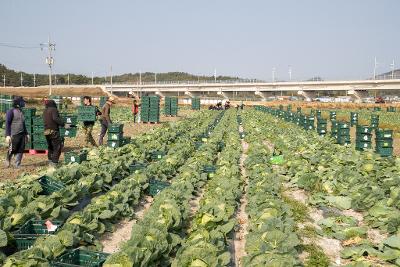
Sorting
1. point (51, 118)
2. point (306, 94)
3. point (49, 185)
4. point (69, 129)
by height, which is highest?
point (306, 94)

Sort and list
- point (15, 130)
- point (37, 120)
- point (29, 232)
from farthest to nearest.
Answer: point (37, 120) → point (15, 130) → point (29, 232)

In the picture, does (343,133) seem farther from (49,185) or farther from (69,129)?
(49,185)

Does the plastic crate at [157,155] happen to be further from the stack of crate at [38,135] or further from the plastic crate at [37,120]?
the plastic crate at [37,120]

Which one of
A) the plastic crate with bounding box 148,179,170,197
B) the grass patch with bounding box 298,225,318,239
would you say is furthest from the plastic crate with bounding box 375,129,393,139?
the plastic crate with bounding box 148,179,170,197

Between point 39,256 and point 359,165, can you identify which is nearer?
point 39,256

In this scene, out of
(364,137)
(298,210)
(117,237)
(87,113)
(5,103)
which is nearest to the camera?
(117,237)

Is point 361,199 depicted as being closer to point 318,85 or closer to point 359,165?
point 359,165

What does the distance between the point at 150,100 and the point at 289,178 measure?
687 inches

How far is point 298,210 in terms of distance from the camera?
7707mm

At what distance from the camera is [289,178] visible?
408 inches

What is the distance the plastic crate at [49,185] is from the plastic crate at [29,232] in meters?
1.91

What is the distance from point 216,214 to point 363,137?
1158 centimetres

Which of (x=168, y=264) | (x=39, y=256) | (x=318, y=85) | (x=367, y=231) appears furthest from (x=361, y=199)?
(x=318, y=85)

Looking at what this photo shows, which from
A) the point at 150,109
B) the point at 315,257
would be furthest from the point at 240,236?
the point at 150,109
